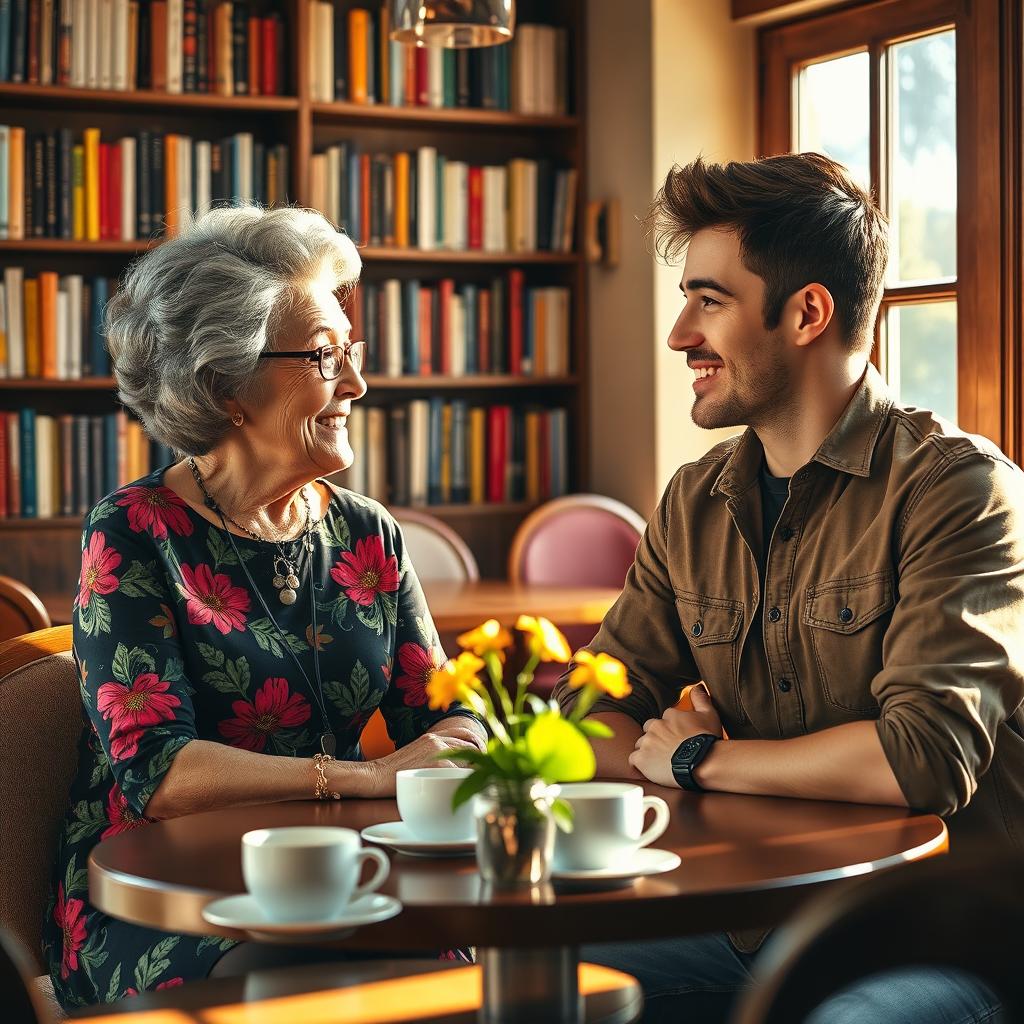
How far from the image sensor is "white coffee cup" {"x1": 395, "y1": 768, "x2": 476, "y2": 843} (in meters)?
1.40

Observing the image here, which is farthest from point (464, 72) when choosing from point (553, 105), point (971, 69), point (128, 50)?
point (971, 69)

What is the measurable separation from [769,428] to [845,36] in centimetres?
261

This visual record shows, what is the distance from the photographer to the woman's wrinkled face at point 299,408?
214 centimetres

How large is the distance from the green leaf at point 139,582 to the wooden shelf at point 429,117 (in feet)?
10.1

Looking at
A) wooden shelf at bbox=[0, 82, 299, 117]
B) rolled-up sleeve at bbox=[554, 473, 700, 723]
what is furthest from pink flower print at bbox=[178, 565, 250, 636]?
wooden shelf at bbox=[0, 82, 299, 117]

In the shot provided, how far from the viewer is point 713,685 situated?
2.02 meters

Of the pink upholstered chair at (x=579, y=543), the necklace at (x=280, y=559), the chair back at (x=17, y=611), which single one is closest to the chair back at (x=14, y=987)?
the necklace at (x=280, y=559)

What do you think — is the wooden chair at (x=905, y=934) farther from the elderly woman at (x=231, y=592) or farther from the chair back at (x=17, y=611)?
the chair back at (x=17, y=611)

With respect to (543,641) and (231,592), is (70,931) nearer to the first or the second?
(231,592)

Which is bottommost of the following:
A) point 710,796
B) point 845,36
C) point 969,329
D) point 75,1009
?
point 75,1009

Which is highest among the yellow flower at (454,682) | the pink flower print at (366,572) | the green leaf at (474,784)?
the pink flower print at (366,572)

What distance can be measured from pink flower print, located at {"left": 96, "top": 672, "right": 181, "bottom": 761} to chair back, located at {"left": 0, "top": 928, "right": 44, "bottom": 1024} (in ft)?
2.46

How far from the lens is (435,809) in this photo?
1.41 meters

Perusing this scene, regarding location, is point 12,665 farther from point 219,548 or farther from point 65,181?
point 65,181
